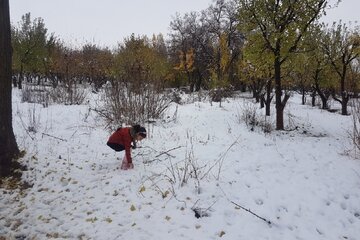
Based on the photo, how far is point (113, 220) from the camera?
193 inches

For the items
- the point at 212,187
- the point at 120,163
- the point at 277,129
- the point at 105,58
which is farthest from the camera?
the point at 105,58

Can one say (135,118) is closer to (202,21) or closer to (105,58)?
(105,58)

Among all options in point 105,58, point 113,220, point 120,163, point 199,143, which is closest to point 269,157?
point 199,143

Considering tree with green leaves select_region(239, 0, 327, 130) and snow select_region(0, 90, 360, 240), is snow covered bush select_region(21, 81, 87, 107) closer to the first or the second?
snow select_region(0, 90, 360, 240)


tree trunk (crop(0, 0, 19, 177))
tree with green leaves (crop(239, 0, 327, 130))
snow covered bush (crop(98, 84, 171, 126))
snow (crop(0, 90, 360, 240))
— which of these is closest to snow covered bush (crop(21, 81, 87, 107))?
snow covered bush (crop(98, 84, 171, 126))

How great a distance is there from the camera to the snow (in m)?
4.80

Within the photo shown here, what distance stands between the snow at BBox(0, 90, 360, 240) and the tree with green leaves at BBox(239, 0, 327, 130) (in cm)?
405

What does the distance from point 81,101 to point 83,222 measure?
11.6 m

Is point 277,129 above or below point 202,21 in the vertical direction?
below

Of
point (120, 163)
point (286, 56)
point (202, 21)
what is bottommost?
→ point (120, 163)

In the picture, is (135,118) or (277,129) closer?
(135,118)

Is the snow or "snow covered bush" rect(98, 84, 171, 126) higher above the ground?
"snow covered bush" rect(98, 84, 171, 126)

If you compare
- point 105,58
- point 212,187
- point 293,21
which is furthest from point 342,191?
point 105,58

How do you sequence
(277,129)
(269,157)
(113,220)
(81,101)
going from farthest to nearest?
(81,101)
(277,129)
(269,157)
(113,220)
